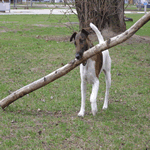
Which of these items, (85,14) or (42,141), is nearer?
(42,141)

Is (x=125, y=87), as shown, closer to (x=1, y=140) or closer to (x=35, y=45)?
(x=1, y=140)

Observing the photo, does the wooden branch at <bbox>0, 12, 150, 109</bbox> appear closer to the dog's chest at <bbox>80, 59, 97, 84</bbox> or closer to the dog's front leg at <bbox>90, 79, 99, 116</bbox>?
the dog's chest at <bbox>80, 59, 97, 84</bbox>

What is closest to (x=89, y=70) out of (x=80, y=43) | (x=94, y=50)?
(x=94, y=50)

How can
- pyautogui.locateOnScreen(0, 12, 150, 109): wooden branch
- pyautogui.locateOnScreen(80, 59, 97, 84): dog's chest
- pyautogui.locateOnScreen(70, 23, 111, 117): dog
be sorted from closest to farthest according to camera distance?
pyautogui.locateOnScreen(0, 12, 150, 109): wooden branch → pyautogui.locateOnScreen(70, 23, 111, 117): dog → pyautogui.locateOnScreen(80, 59, 97, 84): dog's chest

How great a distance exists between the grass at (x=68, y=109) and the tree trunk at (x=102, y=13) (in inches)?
85.7

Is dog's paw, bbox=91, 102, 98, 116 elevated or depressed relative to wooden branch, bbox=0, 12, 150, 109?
depressed

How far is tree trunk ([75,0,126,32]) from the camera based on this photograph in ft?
36.6

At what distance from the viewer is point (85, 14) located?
1130cm

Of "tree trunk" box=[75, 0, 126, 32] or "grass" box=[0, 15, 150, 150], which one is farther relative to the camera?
"tree trunk" box=[75, 0, 126, 32]

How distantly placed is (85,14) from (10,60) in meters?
4.04

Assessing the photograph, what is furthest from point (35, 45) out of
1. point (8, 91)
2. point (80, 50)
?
point (80, 50)

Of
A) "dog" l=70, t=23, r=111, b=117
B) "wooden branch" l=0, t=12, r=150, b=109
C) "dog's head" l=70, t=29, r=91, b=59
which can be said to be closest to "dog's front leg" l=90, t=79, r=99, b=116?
"dog" l=70, t=23, r=111, b=117

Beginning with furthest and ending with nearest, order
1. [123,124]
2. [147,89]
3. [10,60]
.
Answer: [10,60] → [147,89] → [123,124]

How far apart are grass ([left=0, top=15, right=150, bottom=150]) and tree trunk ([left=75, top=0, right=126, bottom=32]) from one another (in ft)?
7.14
